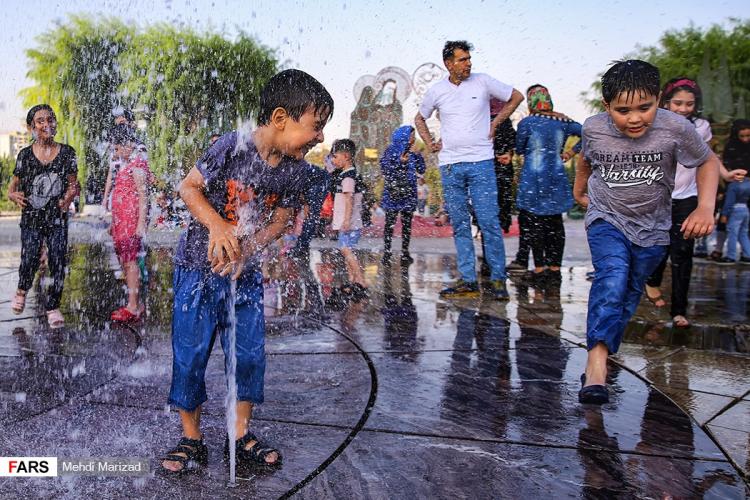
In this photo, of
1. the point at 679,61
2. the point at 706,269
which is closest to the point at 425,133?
the point at 706,269

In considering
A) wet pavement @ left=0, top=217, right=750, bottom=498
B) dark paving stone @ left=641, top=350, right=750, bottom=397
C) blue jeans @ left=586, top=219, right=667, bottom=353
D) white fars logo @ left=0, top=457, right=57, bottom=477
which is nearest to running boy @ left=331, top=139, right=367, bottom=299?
wet pavement @ left=0, top=217, right=750, bottom=498

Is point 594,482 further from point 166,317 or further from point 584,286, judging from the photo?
point 584,286

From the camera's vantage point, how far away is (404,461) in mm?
2512

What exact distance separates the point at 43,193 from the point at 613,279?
13.5 ft

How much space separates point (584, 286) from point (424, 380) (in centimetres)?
397

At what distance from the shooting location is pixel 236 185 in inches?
100

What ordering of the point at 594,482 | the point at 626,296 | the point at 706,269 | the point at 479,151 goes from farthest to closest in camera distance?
the point at 706,269, the point at 479,151, the point at 626,296, the point at 594,482

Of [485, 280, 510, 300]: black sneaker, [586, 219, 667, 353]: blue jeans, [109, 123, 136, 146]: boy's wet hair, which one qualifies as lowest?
[485, 280, 510, 300]: black sneaker

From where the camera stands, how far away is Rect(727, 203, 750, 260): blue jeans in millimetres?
9609

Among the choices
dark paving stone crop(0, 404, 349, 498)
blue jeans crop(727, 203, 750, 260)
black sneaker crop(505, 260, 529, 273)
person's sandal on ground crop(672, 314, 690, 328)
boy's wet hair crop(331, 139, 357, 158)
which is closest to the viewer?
dark paving stone crop(0, 404, 349, 498)

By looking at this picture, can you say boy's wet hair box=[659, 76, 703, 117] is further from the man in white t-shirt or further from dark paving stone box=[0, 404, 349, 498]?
dark paving stone box=[0, 404, 349, 498]

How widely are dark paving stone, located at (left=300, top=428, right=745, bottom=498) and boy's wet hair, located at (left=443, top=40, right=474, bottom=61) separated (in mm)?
4331

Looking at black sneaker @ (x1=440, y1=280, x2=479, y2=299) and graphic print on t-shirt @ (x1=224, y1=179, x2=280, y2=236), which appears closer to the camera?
graphic print on t-shirt @ (x1=224, y1=179, x2=280, y2=236)

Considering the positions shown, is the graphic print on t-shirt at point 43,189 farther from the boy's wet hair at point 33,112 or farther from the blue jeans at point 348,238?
the blue jeans at point 348,238
